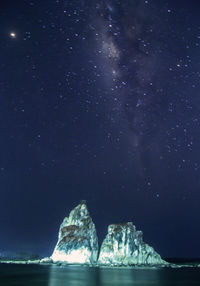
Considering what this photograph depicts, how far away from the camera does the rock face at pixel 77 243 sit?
165500mm

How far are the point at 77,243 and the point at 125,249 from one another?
1176 inches

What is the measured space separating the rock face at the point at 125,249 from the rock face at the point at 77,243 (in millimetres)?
7659

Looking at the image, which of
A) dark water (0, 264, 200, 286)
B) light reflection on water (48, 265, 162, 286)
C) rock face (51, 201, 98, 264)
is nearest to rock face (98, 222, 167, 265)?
rock face (51, 201, 98, 264)

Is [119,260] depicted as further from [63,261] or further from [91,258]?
[63,261]

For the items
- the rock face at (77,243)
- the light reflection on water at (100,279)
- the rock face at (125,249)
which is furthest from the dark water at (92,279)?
the rock face at (77,243)

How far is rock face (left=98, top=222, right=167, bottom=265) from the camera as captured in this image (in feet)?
538

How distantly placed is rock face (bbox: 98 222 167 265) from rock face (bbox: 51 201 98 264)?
766 centimetres

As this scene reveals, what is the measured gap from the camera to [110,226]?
180500mm

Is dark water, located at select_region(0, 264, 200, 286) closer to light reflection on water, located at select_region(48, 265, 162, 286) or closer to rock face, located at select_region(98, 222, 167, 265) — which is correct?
light reflection on water, located at select_region(48, 265, 162, 286)

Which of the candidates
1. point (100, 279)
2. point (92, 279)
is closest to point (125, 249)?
point (92, 279)

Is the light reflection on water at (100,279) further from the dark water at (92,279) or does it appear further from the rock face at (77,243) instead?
the rock face at (77,243)

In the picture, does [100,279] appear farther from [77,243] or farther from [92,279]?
[77,243]

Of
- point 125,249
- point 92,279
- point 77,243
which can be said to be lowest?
point 125,249

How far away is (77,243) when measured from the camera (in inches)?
6609
